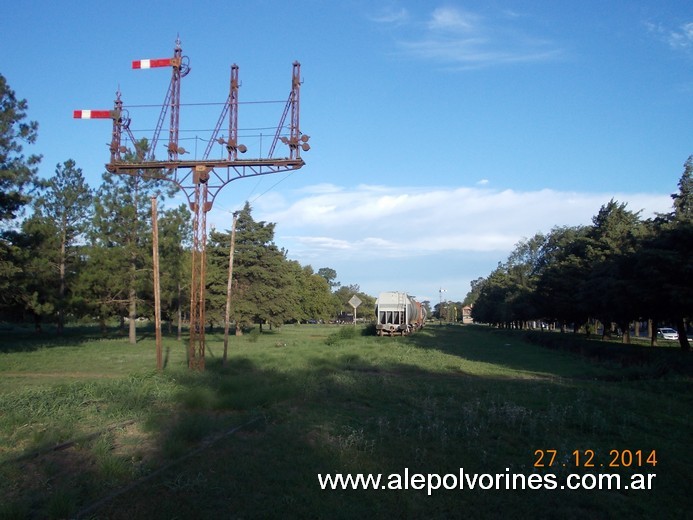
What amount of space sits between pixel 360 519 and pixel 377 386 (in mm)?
10012

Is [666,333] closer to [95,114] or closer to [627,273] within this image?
[627,273]

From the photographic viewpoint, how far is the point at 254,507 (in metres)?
6.31

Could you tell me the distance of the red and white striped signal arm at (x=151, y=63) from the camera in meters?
19.5

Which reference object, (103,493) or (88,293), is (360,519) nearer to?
(103,493)

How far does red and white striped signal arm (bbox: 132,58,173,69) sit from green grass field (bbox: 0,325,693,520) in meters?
10.2

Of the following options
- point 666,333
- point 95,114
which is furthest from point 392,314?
point 666,333

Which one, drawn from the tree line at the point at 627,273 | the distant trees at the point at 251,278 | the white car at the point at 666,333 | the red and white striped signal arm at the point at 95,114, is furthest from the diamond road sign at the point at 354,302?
the white car at the point at 666,333

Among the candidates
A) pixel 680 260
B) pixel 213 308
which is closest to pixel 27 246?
pixel 213 308

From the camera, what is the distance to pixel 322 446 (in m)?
8.76

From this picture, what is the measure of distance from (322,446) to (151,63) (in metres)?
15.9

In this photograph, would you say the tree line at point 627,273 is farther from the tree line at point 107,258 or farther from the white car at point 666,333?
the tree line at point 107,258

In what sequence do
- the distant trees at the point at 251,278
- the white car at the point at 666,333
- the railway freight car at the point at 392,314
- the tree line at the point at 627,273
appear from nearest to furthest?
the tree line at the point at 627,273 < the railway freight car at the point at 392,314 < the distant trees at the point at 251,278 < the white car at the point at 666,333

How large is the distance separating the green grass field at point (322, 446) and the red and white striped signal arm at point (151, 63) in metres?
10.2

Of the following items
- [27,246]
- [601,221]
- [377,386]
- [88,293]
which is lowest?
[377,386]
